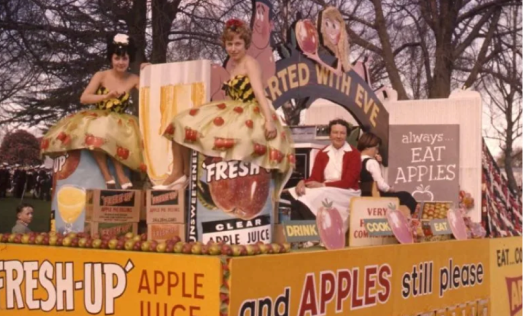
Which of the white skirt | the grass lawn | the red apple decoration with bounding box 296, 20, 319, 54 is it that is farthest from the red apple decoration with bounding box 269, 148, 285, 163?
the grass lawn

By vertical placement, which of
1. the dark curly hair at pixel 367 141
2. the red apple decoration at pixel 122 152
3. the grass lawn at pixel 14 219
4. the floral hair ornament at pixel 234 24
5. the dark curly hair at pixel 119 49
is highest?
the floral hair ornament at pixel 234 24

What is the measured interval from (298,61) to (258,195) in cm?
264

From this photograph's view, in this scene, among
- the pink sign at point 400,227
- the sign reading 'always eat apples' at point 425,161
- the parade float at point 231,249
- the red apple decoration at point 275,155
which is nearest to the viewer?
the parade float at point 231,249

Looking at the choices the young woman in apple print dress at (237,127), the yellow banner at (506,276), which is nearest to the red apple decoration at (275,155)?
the young woman in apple print dress at (237,127)

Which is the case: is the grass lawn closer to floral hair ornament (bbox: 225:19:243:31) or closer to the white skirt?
the white skirt

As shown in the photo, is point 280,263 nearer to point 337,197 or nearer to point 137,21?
point 337,197

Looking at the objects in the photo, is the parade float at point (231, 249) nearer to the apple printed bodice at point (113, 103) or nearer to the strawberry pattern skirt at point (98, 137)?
the strawberry pattern skirt at point (98, 137)

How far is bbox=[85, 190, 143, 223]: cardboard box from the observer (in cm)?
457

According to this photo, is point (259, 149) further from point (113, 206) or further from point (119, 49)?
point (119, 49)

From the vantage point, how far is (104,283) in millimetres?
3936

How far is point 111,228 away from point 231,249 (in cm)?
112

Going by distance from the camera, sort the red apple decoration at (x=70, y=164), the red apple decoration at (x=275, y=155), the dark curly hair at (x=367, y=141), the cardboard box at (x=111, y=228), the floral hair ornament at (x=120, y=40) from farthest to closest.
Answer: the dark curly hair at (x=367, y=141) < the floral hair ornament at (x=120, y=40) < the red apple decoration at (x=70, y=164) < the cardboard box at (x=111, y=228) < the red apple decoration at (x=275, y=155)

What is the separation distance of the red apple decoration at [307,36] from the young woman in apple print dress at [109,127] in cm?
199

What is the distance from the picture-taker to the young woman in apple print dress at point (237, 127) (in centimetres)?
432
